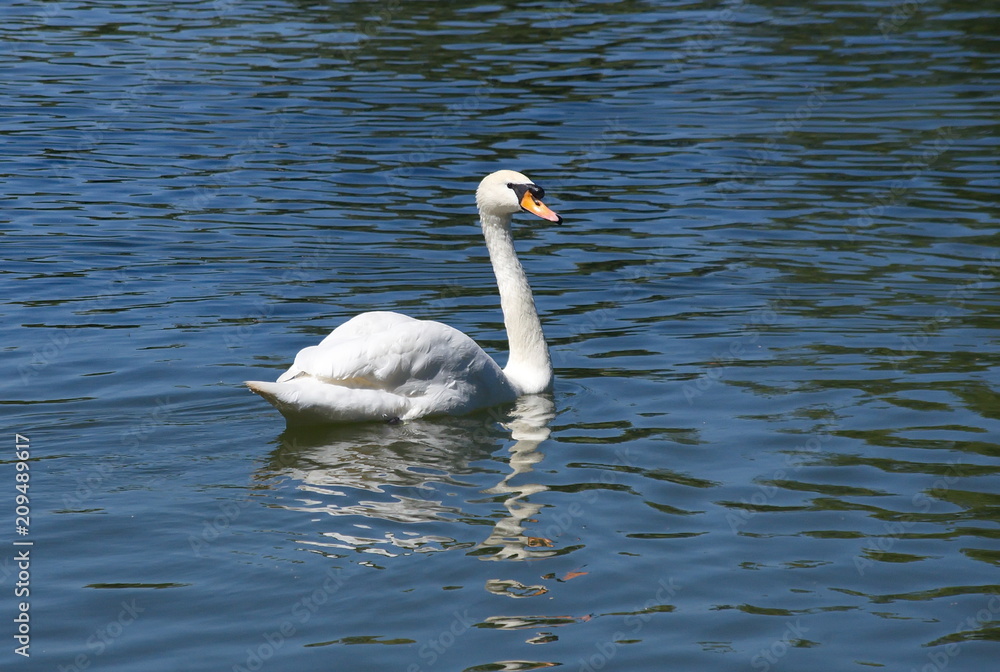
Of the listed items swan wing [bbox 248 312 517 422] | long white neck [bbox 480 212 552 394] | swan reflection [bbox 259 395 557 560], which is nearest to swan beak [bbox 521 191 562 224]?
long white neck [bbox 480 212 552 394]

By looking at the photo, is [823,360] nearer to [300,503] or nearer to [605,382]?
[605,382]

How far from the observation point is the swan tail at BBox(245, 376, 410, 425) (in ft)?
27.1

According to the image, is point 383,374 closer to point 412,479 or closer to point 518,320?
point 412,479

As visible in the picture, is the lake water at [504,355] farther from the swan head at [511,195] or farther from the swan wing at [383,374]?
the swan head at [511,195]

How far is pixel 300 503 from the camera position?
748cm

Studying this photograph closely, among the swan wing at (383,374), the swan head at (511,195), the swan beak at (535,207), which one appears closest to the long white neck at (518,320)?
the swan head at (511,195)

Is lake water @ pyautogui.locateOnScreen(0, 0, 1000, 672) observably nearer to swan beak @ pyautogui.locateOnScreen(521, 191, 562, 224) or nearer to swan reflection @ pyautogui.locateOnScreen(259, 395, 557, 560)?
swan reflection @ pyautogui.locateOnScreen(259, 395, 557, 560)

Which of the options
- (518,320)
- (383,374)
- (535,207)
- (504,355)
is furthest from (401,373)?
(504,355)

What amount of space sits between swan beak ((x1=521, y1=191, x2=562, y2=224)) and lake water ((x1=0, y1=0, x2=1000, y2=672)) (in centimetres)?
122

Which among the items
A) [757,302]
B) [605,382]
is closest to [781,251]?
[757,302]

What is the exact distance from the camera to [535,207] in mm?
9680

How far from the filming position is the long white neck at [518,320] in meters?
9.63

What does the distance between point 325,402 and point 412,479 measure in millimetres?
884

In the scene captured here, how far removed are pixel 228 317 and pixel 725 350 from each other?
3.84 meters
